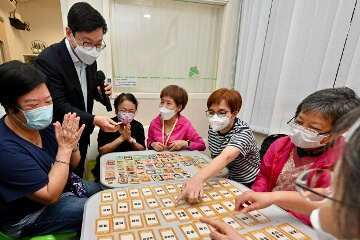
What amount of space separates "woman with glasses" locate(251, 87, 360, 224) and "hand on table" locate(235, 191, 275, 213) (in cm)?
22

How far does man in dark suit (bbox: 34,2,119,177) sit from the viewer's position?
50.6 inches

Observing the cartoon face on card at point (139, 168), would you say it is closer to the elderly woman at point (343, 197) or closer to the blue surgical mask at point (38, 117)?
the blue surgical mask at point (38, 117)

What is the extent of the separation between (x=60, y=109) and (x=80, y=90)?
213 millimetres

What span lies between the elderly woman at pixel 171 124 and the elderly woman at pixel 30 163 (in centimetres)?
85

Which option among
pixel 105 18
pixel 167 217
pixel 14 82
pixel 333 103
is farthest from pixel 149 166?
pixel 105 18

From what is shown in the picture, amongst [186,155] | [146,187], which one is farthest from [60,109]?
[186,155]

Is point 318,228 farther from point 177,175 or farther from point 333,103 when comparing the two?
point 177,175

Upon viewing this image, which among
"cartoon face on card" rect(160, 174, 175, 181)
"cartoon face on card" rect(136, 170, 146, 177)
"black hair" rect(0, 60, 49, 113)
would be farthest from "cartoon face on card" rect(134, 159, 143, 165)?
"black hair" rect(0, 60, 49, 113)

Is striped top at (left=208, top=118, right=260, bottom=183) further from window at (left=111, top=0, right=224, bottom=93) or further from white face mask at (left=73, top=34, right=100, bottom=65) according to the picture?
window at (left=111, top=0, right=224, bottom=93)

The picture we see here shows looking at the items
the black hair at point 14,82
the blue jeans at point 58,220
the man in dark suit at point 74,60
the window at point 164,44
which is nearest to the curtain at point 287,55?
the window at point 164,44

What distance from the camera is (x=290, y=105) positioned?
2025 millimetres

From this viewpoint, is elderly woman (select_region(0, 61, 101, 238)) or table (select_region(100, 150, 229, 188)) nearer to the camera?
elderly woman (select_region(0, 61, 101, 238))

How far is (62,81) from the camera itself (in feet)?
4.60

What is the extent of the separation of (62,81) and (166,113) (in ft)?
2.75
